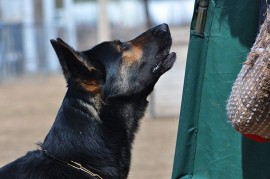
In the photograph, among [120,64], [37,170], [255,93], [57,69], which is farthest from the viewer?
[57,69]

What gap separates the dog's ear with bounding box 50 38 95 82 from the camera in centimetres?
394

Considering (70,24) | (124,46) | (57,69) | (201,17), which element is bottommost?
(57,69)

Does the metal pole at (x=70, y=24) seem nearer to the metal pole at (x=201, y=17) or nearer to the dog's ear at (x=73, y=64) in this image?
the metal pole at (x=201, y=17)

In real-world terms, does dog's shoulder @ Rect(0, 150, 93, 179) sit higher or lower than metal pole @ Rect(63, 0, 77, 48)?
higher

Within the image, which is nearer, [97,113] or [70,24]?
[97,113]

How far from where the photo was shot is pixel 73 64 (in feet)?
13.1

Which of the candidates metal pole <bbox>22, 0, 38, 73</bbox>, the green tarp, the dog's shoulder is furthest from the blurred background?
the dog's shoulder

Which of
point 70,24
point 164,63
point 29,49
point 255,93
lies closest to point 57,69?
point 29,49

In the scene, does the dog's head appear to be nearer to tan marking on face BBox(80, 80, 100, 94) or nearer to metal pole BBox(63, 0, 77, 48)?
tan marking on face BBox(80, 80, 100, 94)

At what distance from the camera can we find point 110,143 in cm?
406

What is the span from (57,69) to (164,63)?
61.7 ft

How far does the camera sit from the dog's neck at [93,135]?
12.9 feet

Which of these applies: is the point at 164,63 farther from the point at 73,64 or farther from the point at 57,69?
the point at 57,69

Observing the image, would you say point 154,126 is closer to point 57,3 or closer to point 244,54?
point 244,54
